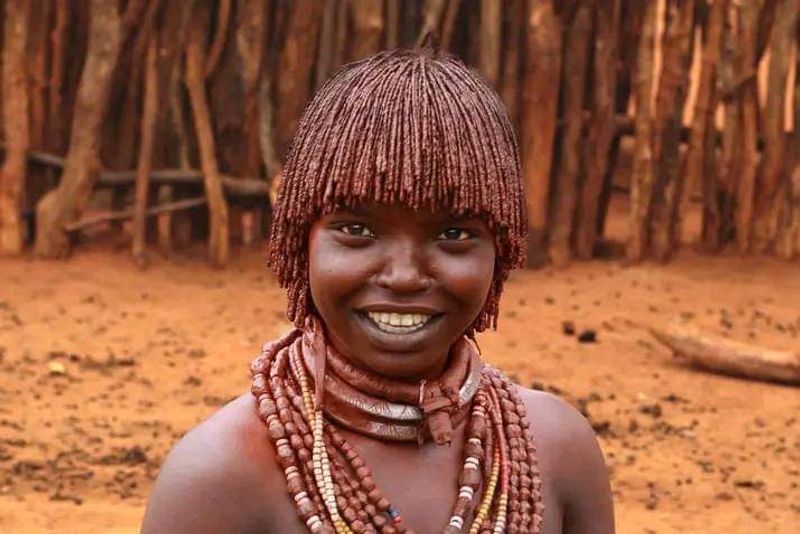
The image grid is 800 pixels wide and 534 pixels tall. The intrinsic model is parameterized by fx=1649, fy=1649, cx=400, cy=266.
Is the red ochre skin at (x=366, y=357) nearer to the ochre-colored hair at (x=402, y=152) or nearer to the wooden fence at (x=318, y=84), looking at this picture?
the ochre-colored hair at (x=402, y=152)

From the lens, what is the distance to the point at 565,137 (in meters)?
7.86

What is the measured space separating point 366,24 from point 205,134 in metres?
0.91

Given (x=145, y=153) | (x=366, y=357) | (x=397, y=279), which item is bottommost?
(x=145, y=153)

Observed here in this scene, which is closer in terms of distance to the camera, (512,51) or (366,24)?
(366,24)

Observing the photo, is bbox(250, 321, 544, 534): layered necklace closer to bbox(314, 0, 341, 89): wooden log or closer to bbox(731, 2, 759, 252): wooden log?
bbox(314, 0, 341, 89): wooden log

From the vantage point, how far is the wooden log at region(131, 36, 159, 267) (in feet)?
25.2

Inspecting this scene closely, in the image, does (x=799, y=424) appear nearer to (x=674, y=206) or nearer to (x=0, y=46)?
(x=674, y=206)

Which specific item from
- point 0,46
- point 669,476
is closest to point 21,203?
point 0,46

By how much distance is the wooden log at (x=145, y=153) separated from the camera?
7.67 meters

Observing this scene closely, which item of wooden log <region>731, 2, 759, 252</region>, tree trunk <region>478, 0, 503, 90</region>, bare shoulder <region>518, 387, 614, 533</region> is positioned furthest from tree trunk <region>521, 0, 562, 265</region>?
bare shoulder <region>518, 387, 614, 533</region>

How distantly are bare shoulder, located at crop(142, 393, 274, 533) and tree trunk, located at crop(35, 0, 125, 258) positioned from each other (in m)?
5.67

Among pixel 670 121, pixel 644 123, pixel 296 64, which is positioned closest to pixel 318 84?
pixel 296 64

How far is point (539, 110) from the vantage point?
7.77m

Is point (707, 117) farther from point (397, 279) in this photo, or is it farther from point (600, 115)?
point (397, 279)
